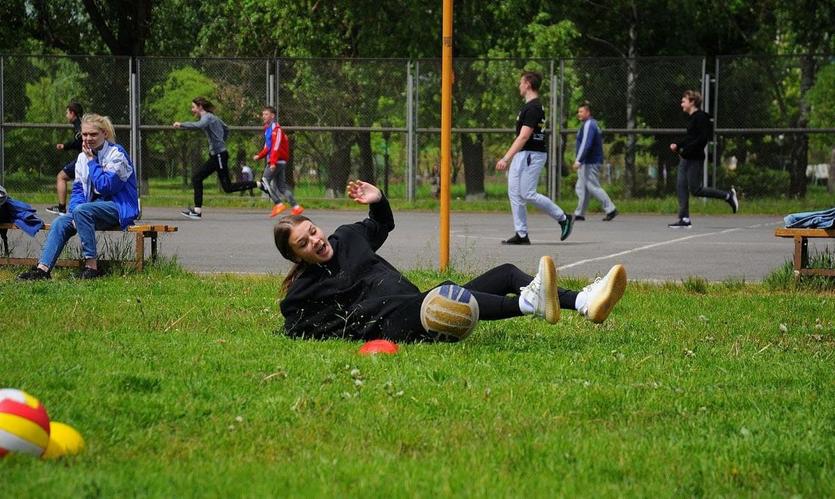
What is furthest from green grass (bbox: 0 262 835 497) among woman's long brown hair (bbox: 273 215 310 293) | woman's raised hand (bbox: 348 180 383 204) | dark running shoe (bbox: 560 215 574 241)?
dark running shoe (bbox: 560 215 574 241)

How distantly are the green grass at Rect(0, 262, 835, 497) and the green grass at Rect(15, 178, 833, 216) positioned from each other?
15857mm

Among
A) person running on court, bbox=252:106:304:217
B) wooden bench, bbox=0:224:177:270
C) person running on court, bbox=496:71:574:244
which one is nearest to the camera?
wooden bench, bbox=0:224:177:270

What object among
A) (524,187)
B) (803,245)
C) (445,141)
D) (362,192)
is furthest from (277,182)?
(362,192)

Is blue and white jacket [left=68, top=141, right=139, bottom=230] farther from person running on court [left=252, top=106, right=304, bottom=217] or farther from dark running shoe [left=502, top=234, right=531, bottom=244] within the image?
person running on court [left=252, top=106, right=304, bottom=217]

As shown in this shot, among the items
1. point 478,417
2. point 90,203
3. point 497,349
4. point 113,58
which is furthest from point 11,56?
point 478,417

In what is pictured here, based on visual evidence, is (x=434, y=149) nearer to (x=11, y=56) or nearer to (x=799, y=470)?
(x=11, y=56)

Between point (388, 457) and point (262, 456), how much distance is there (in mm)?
467

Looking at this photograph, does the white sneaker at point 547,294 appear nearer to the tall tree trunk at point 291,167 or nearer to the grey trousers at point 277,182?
the grey trousers at point 277,182

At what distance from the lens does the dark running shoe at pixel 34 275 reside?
35.2 feet

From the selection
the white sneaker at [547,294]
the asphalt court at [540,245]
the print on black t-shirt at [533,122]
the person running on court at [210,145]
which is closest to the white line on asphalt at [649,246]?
the asphalt court at [540,245]

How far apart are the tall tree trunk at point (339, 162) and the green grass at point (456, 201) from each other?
26cm

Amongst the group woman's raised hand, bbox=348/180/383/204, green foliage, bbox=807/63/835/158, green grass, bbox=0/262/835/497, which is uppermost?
green foliage, bbox=807/63/835/158

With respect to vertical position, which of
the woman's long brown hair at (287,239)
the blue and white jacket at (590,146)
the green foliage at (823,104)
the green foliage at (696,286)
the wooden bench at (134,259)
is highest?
the green foliage at (823,104)

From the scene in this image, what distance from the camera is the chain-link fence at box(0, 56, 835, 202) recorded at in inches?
990
